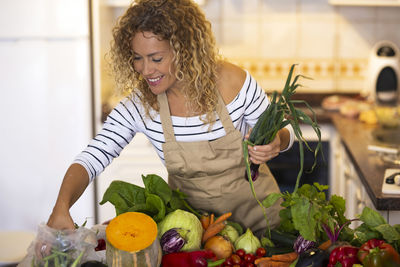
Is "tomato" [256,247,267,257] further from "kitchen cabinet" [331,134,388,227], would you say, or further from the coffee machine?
the coffee machine

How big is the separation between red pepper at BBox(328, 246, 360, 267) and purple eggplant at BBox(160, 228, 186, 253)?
0.36m

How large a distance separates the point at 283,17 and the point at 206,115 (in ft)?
6.76

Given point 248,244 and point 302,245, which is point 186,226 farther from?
point 302,245

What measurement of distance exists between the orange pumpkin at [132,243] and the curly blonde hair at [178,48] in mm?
537

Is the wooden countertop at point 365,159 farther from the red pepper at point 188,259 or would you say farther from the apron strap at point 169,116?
the red pepper at point 188,259

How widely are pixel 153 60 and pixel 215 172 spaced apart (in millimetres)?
424

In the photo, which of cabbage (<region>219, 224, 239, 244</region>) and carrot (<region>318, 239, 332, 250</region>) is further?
cabbage (<region>219, 224, 239, 244</region>)

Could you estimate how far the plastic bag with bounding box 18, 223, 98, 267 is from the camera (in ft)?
4.12

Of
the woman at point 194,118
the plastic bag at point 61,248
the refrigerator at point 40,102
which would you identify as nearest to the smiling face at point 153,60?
the woman at point 194,118

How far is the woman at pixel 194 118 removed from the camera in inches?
66.8

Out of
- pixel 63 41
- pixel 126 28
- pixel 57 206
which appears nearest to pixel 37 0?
pixel 63 41

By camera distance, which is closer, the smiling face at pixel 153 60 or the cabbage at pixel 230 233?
the cabbage at pixel 230 233

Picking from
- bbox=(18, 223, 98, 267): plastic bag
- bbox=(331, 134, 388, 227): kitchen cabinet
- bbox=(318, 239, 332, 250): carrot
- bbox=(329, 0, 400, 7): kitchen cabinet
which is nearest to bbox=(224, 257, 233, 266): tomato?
bbox=(318, 239, 332, 250): carrot

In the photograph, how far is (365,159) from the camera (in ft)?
7.50
